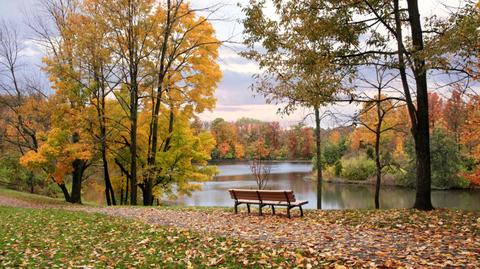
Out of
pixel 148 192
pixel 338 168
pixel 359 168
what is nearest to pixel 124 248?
pixel 148 192

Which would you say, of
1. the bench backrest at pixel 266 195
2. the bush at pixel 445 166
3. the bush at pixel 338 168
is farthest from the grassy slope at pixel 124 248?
the bush at pixel 338 168

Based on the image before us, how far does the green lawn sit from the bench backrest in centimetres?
317

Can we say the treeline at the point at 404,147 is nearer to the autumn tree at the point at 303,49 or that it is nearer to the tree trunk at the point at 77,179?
A: the autumn tree at the point at 303,49

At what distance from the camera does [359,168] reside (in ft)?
159

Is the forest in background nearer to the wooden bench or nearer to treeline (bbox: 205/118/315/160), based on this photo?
the wooden bench

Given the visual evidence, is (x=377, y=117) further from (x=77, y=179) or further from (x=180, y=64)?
(x=77, y=179)

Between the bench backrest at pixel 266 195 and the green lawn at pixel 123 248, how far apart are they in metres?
3.17

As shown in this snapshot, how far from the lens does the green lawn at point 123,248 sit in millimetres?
6305

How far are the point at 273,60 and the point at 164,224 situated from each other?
636 cm

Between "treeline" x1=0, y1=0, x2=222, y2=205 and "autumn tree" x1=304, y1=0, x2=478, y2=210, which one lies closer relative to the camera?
"autumn tree" x1=304, y1=0, x2=478, y2=210

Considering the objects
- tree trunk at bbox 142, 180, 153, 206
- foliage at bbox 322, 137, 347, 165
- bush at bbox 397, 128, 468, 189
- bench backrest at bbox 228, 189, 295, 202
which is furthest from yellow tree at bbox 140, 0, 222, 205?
foliage at bbox 322, 137, 347, 165

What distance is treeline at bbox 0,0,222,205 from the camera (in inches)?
760

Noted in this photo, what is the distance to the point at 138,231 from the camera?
9273 millimetres

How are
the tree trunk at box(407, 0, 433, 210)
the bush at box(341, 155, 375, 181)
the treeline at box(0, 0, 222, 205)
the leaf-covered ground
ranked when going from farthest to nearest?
the bush at box(341, 155, 375, 181) < the treeline at box(0, 0, 222, 205) < the tree trunk at box(407, 0, 433, 210) < the leaf-covered ground
